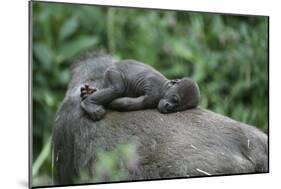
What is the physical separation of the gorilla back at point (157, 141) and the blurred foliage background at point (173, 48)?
24cm

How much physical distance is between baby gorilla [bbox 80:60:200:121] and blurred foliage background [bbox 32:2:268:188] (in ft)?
1.16

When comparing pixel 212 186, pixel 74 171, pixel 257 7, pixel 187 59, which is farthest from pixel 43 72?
pixel 257 7

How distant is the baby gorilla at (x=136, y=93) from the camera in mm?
3646

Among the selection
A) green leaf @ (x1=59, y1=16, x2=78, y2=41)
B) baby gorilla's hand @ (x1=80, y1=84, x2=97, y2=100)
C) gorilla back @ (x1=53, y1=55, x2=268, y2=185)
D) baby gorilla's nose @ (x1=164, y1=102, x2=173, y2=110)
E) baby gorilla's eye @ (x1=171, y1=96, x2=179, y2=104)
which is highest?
green leaf @ (x1=59, y1=16, x2=78, y2=41)

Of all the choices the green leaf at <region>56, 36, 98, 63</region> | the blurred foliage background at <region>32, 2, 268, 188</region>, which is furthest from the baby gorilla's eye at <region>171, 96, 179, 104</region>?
the green leaf at <region>56, 36, 98, 63</region>

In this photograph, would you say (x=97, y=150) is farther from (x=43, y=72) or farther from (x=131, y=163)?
(x=43, y=72)

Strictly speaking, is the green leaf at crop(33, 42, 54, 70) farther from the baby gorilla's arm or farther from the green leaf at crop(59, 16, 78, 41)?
the baby gorilla's arm

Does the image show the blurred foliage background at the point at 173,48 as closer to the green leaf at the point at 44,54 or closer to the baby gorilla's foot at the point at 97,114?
the green leaf at the point at 44,54

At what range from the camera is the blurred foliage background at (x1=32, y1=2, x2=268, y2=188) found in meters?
4.05

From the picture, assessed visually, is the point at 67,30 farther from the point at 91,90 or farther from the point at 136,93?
the point at 136,93

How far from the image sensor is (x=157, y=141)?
11.4ft

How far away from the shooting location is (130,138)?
11.7ft

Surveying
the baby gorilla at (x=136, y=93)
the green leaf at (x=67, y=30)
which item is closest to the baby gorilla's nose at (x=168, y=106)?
the baby gorilla at (x=136, y=93)

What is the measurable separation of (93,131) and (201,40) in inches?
49.1
